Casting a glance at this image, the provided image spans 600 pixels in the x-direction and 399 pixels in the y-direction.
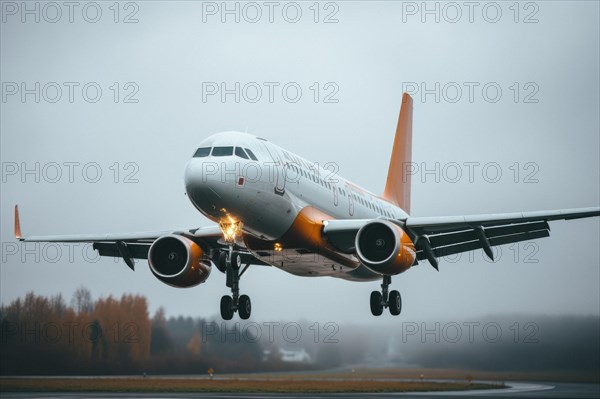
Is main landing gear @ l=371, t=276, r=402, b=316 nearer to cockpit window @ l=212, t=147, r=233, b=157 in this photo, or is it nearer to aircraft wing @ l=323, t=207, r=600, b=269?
aircraft wing @ l=323, t=207, r=600, b=269

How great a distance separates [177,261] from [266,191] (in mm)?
6580

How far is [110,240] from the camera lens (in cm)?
3600

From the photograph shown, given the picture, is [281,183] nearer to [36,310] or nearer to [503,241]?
[503,241]

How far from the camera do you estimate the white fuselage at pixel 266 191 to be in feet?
88.2

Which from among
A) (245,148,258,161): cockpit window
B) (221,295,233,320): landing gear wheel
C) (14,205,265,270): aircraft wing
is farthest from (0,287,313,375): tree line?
(245,148,258,161): cockpit window

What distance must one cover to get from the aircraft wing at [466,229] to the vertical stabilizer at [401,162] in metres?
10.2

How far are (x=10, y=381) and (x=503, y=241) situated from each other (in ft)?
76.1

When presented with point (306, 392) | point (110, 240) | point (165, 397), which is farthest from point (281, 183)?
point (306, 392)

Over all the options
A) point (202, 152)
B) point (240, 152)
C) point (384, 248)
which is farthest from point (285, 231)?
point (202, 152)

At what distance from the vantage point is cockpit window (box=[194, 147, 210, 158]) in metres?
27.3

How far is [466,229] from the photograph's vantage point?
34.5 meters

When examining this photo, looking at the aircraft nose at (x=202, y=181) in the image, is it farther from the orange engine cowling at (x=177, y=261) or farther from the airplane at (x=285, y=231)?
the orange engine cowling at (x=177, y=261)

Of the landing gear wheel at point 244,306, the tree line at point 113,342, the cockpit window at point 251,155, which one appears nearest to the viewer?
the cockpit window at point 251,155

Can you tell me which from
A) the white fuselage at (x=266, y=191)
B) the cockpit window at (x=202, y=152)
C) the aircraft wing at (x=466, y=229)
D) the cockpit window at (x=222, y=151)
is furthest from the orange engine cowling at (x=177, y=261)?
the cockpit window at (x=222, y=151)
